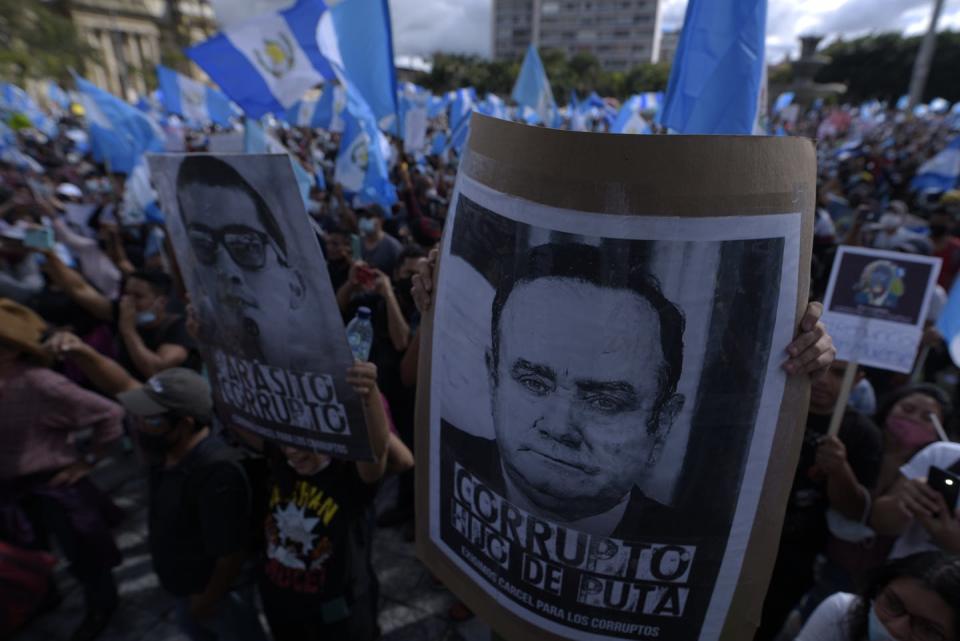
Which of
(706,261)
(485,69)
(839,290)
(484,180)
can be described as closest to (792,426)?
(706,261)

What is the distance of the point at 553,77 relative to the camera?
51812 mm

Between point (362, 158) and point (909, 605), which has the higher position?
point (362, 158)

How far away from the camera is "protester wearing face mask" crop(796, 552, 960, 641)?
3.93 feet

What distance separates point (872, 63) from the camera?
51125mm

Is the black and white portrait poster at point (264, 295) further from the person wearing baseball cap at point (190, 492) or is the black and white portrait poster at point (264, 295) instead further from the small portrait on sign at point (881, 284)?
the small portrait on sign at point (881, 284)

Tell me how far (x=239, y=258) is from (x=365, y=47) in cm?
381

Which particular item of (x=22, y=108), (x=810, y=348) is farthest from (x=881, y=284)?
(x=22, y=108)

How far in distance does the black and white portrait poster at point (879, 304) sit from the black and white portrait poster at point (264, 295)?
6.36 feet

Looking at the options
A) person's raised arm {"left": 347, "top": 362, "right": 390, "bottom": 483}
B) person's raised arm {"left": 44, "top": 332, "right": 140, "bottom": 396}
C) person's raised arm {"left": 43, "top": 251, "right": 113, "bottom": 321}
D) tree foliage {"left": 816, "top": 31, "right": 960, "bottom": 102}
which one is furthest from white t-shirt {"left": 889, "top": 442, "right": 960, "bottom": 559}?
tree foliage {"left": 816, "top": 31, "right": 960, "bottom": 102}

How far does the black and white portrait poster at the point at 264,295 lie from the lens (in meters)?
1.48

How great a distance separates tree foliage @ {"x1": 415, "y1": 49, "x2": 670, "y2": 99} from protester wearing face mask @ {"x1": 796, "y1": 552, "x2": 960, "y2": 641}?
4128 centimetres

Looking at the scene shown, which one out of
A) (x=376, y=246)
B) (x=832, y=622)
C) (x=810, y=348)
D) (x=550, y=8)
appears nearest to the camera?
(x=810, y=348)

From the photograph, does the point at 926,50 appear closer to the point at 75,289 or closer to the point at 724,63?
the point at 724,63

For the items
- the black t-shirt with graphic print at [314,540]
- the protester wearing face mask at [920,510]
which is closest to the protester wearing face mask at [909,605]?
the protester wearing face mask at [920,510]
